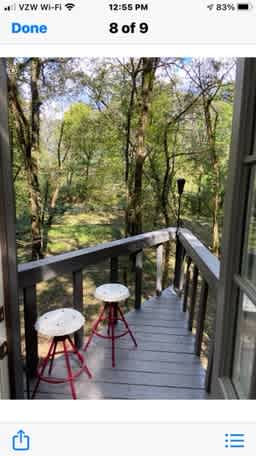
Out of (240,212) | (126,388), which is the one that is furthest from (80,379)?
(240,212)

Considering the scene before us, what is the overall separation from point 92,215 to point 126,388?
5708mm

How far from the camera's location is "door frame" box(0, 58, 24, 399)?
106 cm

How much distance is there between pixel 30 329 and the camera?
5.90 feet

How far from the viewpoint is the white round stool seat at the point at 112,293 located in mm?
2023

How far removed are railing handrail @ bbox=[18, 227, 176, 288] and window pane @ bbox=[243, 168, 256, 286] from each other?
4.14 feet

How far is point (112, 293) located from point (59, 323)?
0.55 meters

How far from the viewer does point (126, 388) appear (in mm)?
1783

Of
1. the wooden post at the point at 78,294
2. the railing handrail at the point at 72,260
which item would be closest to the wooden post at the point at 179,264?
the railing handrail at the point at 72,260

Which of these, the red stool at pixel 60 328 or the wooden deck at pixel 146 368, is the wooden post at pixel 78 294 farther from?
the red stool at pixel 60 328
